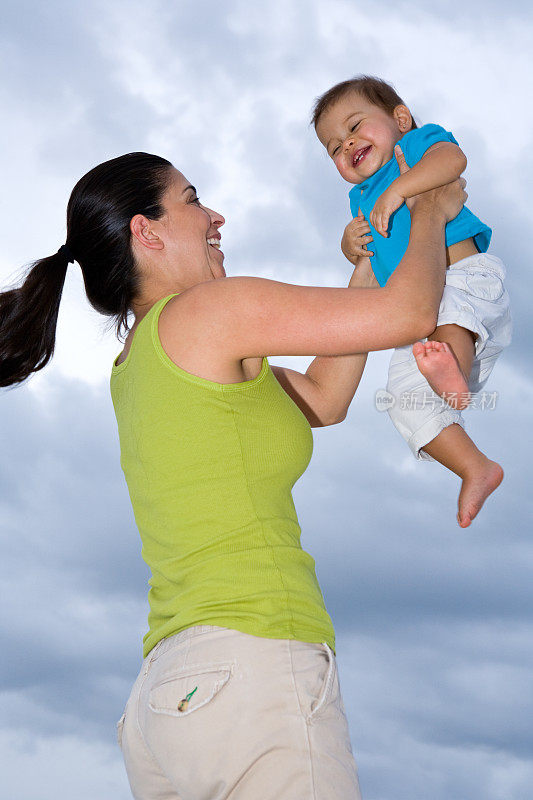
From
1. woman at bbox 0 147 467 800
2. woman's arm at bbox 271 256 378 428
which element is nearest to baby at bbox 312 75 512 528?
woman's arm at bbox 271 256 378 428

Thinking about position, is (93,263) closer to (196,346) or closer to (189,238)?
(189,238)

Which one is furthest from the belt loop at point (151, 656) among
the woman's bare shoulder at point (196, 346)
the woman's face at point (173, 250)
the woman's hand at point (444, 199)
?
the woman's hand at point (444, 199)

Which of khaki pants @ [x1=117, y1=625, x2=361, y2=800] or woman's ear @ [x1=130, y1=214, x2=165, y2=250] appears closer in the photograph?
khaki pants @ [x1=117, y1=625, x2=361, y2=800]

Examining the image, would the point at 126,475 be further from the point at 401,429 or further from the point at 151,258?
the point at 401,429

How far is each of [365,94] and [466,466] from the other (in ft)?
6.66

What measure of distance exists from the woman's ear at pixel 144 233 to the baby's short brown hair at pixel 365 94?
181cm

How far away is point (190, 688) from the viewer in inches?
73.1

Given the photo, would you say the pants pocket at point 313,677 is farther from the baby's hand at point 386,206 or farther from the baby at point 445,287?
the baby's hand at point 386,206

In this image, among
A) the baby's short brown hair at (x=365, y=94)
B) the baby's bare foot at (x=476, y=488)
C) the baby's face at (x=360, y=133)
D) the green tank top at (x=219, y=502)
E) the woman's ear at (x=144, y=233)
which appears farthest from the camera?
the baby's short brown hair at (x=365, y=94)

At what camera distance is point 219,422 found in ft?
6.88

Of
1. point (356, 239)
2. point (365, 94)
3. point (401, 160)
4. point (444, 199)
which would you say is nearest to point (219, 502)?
point (444, 199)

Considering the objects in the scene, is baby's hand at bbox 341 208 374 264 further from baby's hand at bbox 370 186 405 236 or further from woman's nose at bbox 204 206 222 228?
woman's nose at bbox 204 206 222 228

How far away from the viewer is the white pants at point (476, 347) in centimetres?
321

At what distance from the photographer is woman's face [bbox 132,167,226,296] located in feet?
8.75
